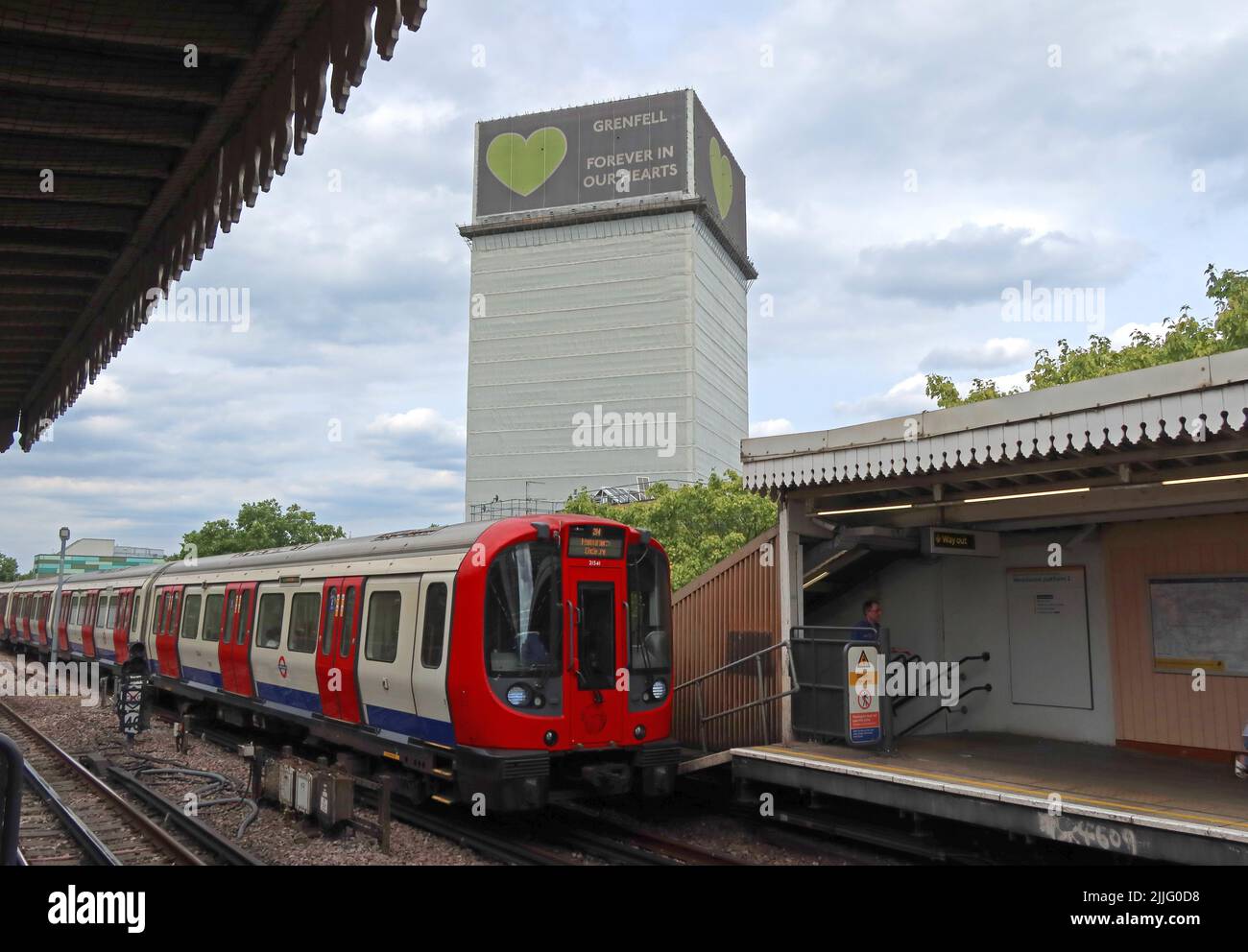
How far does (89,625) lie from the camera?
22047 millimetres

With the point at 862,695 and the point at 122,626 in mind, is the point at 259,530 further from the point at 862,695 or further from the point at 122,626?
the point at 862,695

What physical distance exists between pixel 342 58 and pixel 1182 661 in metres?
8.83

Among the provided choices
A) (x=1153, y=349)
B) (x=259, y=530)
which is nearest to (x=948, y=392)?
(x=1153, y=349)

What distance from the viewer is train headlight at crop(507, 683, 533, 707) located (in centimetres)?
851

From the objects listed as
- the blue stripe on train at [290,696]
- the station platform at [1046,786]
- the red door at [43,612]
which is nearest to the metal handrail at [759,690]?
the station platform at [1046,786]

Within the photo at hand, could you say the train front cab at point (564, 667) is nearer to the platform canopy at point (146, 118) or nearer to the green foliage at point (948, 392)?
the platform canopy at point (146, 118)

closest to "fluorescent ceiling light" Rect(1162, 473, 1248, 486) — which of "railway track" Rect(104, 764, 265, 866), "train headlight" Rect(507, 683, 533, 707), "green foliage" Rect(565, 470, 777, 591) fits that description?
"train headlight" Rect(507, 683, 533, 707)

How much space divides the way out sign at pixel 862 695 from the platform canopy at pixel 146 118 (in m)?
6.53

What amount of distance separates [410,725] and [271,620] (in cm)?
431

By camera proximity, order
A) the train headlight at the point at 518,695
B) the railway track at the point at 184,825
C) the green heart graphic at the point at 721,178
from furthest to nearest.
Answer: the green heart graphic at the point at 721,178 < the train headlight at the point at 518,695 < the railway track at the point at 184,825

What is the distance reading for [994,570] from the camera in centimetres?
1053

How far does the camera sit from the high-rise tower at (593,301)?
10200 cm
